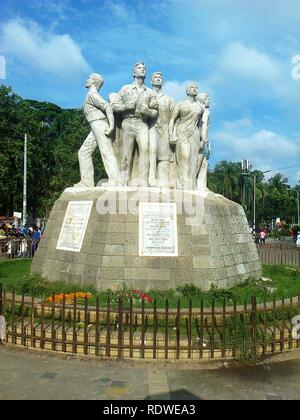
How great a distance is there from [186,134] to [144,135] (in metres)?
1.05

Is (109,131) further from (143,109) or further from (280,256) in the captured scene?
(280,256)

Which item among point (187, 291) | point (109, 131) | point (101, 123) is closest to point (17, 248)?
point (101, 123)

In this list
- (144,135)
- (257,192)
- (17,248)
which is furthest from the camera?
(257,192)

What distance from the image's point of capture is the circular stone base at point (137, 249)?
8.23 meters

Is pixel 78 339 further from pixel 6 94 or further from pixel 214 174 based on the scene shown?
pixel 214 174

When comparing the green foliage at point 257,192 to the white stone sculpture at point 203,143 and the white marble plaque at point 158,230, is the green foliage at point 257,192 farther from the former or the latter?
the white marble plaque at point 158,230

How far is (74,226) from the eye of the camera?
30.3ft

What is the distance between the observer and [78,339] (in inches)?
236

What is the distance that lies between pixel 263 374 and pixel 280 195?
194ft

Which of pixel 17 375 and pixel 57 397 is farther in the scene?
pixel 17 375

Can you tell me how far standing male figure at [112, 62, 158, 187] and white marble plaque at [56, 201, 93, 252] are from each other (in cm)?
154

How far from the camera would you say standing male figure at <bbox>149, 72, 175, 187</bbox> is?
9.85 metres

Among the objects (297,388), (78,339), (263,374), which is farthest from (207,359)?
(78,339)

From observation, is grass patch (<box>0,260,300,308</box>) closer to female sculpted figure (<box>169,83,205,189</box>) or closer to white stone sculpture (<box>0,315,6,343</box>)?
white stone sculpture (<box>0,315,6,343</box>)
